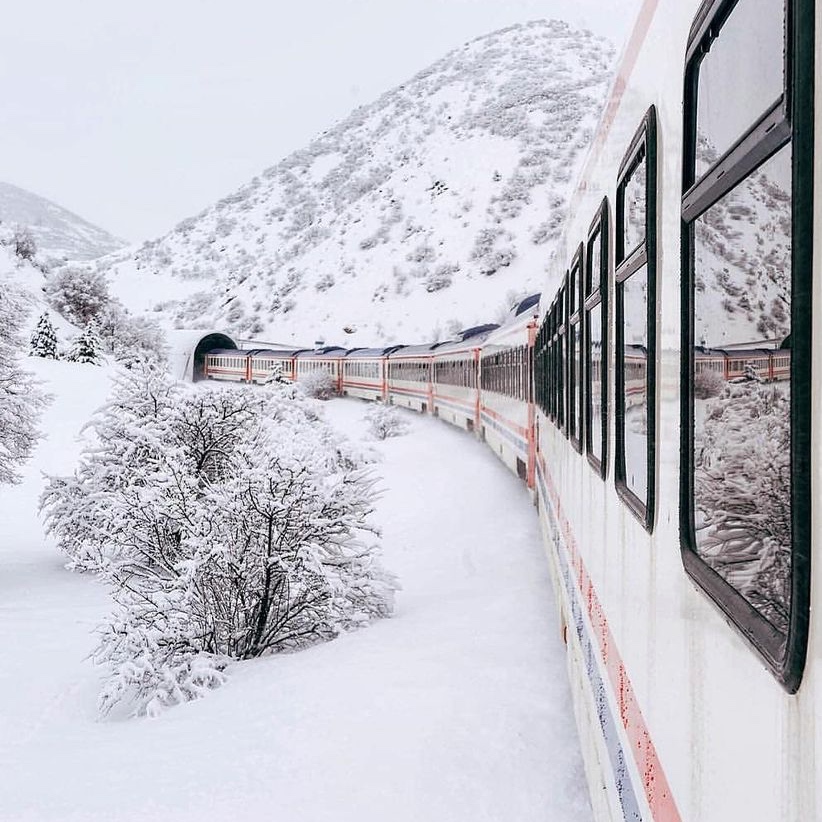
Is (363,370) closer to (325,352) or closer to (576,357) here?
(325,352)

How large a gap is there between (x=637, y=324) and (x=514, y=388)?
466 inches

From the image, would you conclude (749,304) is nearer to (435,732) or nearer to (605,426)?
(605,426)

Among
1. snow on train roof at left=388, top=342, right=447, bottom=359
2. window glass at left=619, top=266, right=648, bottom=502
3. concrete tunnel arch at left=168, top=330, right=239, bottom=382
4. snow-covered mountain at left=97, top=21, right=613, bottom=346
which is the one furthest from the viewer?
snow-covered mountain at left=97, top=21, right=613, bottom=346

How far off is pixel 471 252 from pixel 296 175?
5450 cm

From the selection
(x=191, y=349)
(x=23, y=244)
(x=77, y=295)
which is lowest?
(x=191, y=349)

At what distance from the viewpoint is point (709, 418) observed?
1785mm

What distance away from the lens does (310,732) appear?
22.1ft

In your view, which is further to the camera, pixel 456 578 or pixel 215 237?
pixel 215 237

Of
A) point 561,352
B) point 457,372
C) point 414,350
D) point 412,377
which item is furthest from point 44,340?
point 561,352

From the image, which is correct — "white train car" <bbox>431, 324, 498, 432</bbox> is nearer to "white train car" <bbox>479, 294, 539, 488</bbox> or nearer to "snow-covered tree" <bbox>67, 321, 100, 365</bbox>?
"white train car" <bbox>479, 294, 539, 488</bbox>

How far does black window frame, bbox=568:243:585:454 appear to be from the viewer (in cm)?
457

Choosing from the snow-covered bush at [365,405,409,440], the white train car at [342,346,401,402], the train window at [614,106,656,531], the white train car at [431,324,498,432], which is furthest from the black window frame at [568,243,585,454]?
the white train car at [342,346,401,402]

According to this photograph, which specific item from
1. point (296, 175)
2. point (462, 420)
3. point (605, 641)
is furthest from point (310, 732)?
point (296, 175)

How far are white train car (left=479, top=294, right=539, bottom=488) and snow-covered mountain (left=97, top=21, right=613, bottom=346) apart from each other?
3208 centimetres
